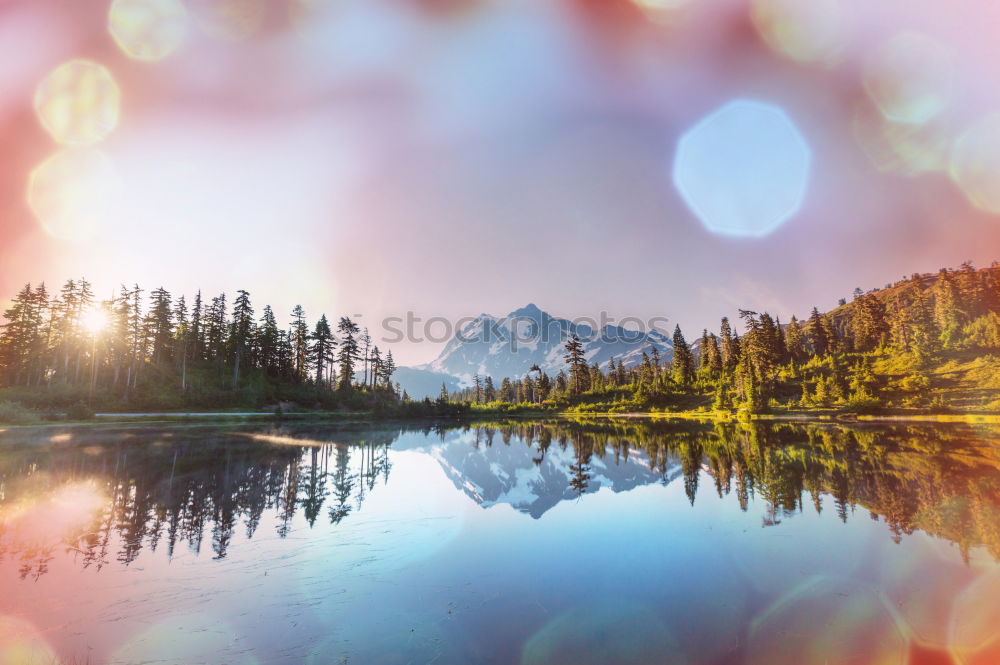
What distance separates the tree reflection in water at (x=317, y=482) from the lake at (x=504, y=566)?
163 mm

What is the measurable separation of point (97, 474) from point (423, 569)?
71.6ft

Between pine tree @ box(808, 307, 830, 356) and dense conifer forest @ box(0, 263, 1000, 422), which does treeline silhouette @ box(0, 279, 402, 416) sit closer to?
dense conifer forest @ box(0, 263, 1000, 422)

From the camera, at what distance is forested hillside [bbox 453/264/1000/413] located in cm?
6353

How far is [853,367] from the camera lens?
82.2 m

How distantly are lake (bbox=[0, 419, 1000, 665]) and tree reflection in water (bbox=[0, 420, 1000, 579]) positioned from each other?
0.53 feet

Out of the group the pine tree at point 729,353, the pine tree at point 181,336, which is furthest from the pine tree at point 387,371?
the pine tree at point 729,353

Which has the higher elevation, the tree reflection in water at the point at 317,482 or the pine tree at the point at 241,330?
the pine tree at the point at 241,330

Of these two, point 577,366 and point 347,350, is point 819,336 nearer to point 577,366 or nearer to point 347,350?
point 577,366

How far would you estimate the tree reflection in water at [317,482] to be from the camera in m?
13.1

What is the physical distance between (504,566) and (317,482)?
14.2 metres

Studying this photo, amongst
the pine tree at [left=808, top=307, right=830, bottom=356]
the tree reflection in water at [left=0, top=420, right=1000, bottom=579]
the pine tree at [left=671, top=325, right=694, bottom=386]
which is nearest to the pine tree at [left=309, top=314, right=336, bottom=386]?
the tree reflection in water at [left=0, top=420, right=1000, bottom=579]

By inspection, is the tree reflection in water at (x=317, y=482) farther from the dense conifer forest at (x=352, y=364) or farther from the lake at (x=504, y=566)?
the dense conifer forest at (x=352, y=364)

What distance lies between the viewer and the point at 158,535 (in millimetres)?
12852

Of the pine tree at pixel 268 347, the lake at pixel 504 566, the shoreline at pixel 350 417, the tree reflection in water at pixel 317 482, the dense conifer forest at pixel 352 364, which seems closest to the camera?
the lake at pixel 504 566
